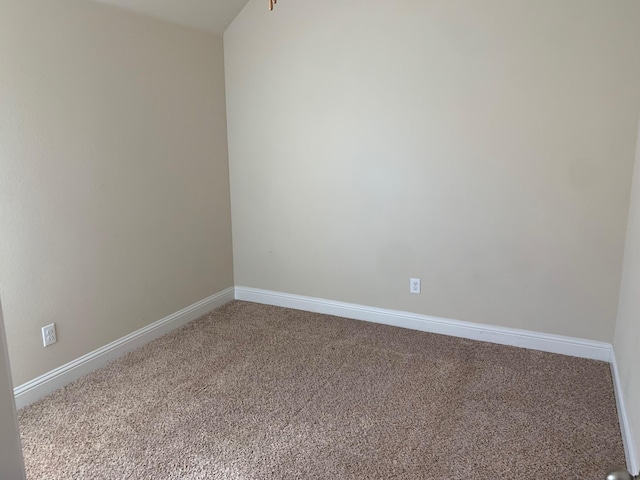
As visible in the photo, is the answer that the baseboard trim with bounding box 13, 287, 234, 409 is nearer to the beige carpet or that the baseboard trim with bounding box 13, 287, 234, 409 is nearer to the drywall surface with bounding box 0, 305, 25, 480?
the beige carpet

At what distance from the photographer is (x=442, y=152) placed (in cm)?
314

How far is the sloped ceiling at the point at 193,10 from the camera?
2928mm

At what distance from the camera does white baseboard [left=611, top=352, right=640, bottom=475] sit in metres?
1.87

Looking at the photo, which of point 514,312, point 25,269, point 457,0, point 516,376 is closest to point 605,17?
point 457,0

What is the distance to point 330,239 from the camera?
3.67 metres

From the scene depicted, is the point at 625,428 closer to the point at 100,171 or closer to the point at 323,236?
the point at 323,236

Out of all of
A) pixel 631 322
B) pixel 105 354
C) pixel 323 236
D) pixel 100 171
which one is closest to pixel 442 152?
pixel 323 236

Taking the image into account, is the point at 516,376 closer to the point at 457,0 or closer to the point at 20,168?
the point at 457,0

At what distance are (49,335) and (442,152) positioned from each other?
8.42ft

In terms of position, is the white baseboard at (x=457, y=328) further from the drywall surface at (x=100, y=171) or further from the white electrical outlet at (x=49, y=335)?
the white electrical outlet at (x=49, y=335)

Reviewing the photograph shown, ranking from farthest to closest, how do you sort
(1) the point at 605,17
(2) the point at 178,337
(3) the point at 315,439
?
(2) the point at 178,337 → (1) the point at 605,17 → (3) the point at 315,439

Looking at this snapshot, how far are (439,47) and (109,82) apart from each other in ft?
6.60

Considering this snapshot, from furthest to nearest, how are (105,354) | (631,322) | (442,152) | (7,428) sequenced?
(442,152) → (105,354) → (631,322) → (7,428)

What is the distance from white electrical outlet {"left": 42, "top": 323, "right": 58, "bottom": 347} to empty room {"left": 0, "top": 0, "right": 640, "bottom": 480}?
0.01 m
